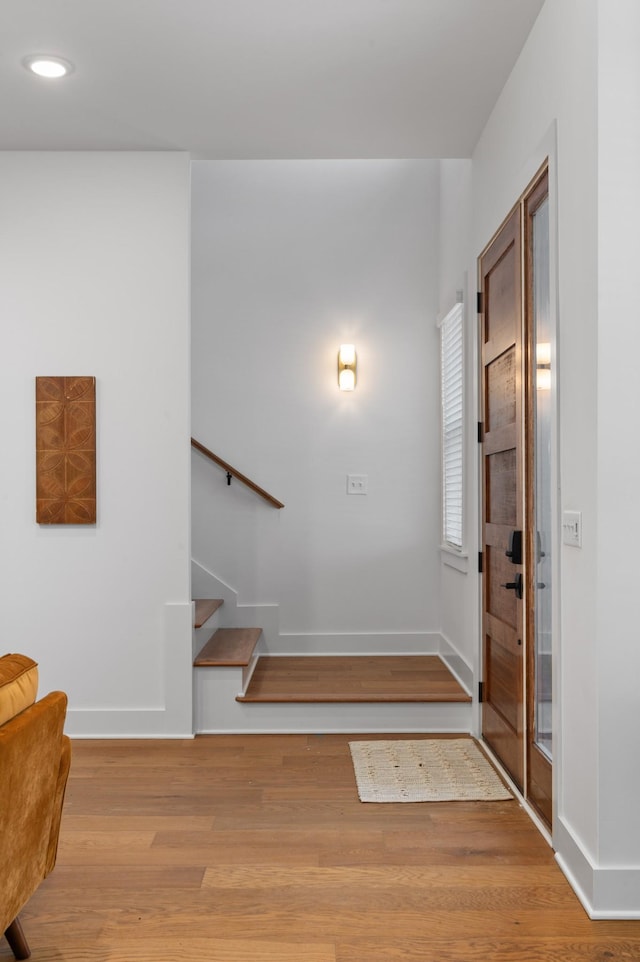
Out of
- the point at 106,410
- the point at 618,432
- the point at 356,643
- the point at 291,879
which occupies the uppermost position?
the point at 106,410

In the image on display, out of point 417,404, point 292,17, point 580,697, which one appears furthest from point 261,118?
point 580,697

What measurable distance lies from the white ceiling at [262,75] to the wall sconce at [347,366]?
1267 millimetres

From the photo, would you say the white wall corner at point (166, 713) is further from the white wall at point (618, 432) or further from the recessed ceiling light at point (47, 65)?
the recessed ceiling light at point (47, 65)

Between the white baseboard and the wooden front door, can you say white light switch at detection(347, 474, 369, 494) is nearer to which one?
the white baseboard

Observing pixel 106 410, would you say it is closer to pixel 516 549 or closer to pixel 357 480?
pixel 357 480

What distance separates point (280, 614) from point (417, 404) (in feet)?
5.12

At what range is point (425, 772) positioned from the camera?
3328 millimetres

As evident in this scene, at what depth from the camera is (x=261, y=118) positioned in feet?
11.7

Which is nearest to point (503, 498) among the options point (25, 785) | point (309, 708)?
point (309, 708)

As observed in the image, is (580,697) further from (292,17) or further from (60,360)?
(60,360)

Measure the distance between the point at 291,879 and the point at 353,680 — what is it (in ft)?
6.04

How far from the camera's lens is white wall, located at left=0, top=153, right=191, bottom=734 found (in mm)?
3857

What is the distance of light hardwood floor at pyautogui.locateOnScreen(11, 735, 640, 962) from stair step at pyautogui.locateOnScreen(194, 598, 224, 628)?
91 centimetres

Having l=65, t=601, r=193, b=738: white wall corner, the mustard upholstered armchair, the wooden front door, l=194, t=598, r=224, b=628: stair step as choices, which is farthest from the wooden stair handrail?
the mustard upholstered armchair
